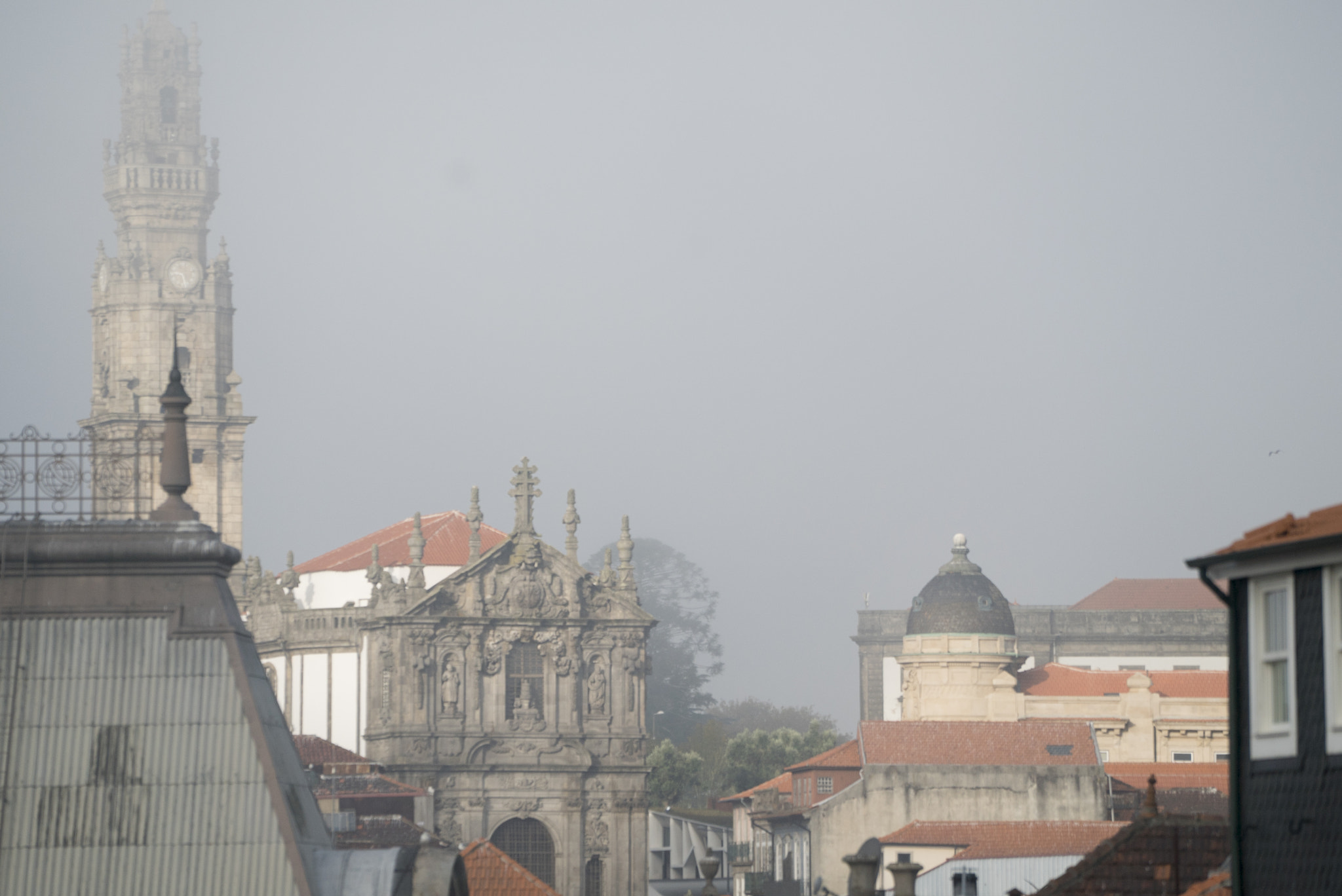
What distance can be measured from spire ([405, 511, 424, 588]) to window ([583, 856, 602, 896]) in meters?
12.2

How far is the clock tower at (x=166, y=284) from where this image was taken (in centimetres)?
10762

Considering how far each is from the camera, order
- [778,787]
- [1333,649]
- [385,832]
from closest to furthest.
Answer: [1333,649], [385,832], [778,787]

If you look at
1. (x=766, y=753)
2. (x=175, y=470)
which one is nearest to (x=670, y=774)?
(x=766, y=753)

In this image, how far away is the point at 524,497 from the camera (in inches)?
3410

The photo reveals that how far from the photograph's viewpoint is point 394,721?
277ft

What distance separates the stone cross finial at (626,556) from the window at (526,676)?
15.0 ft

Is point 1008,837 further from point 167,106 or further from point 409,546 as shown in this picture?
point 167,106

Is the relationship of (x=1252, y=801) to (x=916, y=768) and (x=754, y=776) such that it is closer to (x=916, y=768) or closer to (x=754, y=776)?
(x=916, y=768)

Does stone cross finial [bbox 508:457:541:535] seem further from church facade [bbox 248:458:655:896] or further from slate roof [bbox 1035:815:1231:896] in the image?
slate roof [bbox 1035:815:1231:896]

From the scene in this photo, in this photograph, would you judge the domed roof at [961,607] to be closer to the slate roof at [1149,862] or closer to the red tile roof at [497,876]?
the red tile roof at [497,876]

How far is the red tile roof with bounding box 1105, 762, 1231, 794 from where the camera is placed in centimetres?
→ 8494

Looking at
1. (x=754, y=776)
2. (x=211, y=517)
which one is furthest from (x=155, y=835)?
(x=754, y=776)

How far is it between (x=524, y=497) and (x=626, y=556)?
23.9ft

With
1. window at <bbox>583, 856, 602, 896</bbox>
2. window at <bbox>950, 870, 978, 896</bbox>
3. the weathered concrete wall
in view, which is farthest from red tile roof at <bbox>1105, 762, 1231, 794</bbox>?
window at <bbox>950, 870, 978, 896</bbox>
